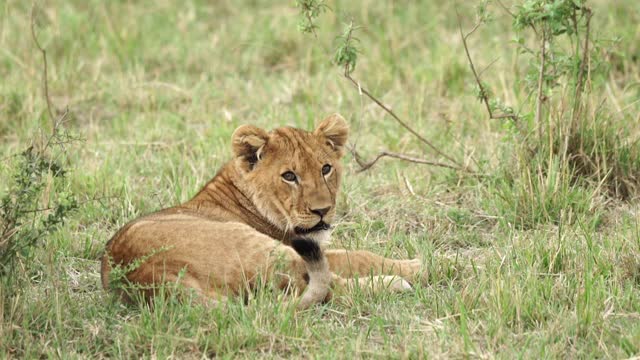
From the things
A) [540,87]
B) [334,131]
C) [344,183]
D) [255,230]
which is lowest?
[344,183]

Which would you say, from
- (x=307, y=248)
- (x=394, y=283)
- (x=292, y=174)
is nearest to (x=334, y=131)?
(x=292, y=174)

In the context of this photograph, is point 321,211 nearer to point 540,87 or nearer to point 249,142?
point 249,142

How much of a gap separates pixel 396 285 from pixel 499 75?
2.59 metres

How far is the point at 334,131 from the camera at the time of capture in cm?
449

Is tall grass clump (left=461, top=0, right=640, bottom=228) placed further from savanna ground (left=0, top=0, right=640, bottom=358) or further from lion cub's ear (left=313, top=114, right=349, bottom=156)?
lion cub's ear (left=313, top=114, right=349, bottom=156)

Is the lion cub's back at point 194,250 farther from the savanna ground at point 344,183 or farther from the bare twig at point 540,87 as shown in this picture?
the bare twig at point 540,87

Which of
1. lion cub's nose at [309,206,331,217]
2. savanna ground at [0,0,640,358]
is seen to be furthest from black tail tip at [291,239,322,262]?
lion cub's nose at [309,206,331,217]

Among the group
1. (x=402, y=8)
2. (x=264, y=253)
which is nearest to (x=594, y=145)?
(x=264, y=253)

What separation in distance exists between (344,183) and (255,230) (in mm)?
1364

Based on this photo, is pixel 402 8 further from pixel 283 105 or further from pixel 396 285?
pixel 396 285

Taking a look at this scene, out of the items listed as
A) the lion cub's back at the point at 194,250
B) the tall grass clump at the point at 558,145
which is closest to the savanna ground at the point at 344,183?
the tall grass clump at the point at 558,145

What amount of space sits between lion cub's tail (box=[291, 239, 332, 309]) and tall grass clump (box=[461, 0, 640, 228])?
1254mm

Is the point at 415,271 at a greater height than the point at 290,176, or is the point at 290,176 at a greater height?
the point at 290,176

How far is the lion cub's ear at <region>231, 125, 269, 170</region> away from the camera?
4277mm
